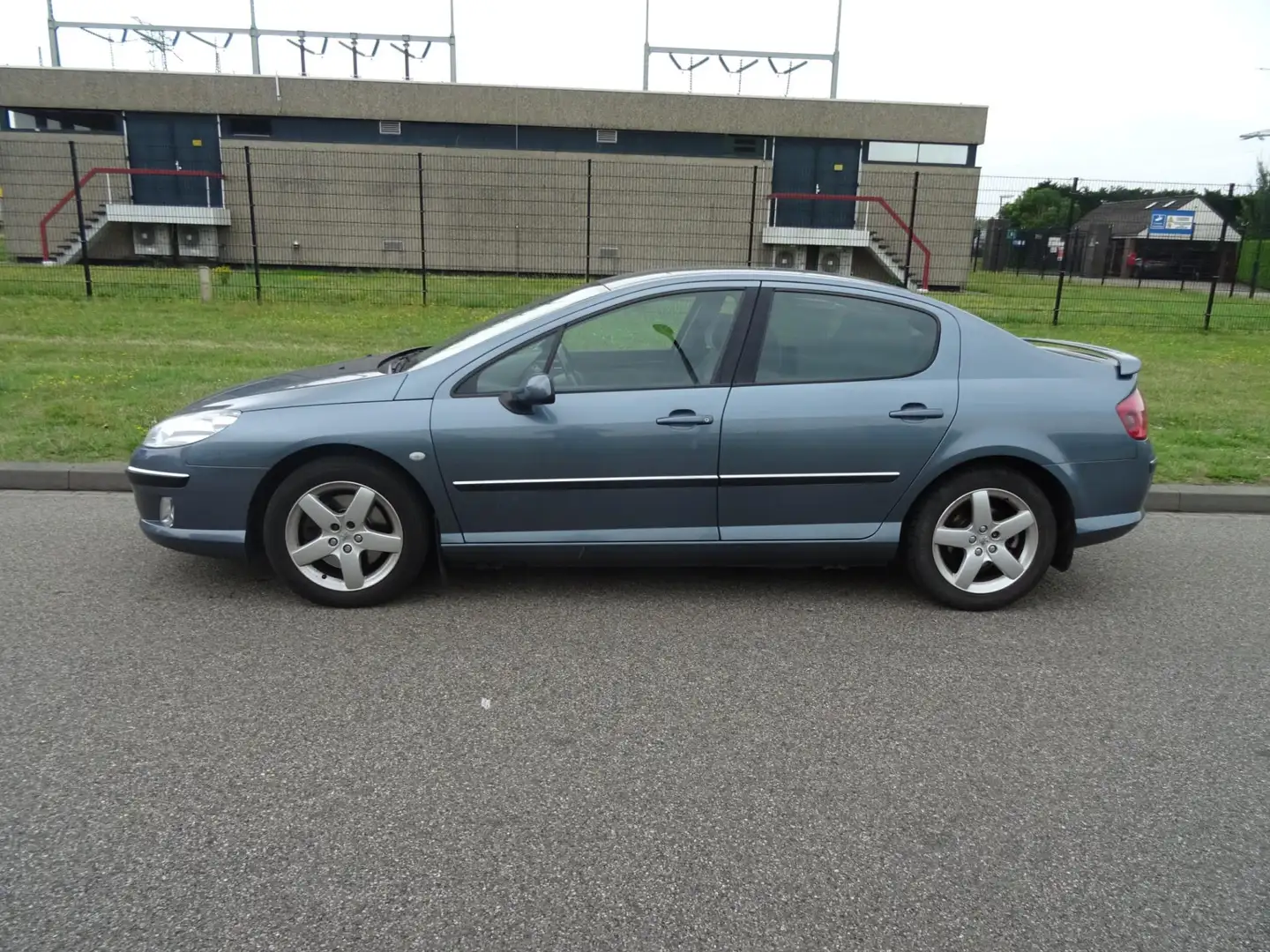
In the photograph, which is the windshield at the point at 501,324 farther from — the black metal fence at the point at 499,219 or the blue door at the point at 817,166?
the blue door at the point at 817,166

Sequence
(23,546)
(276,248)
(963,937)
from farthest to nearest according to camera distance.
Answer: (276,248), (23,546), (963,937)

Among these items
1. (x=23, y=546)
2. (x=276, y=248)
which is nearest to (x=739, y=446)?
(x=23, y=546)

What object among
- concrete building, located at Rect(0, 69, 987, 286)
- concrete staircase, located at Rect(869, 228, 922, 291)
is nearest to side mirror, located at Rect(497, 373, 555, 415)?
concrete building, located at Rect(0, 69, 987, 286)

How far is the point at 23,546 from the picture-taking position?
525cm

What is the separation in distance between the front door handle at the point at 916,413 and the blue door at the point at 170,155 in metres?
25.6

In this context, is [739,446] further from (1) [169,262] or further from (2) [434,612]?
(1) [169,262]

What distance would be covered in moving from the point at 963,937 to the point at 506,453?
2.61m

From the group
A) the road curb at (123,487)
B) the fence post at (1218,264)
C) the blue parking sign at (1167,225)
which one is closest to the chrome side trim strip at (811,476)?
the road curb at (123,487)

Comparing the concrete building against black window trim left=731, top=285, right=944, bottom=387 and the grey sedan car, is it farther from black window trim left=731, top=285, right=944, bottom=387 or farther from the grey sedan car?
the grey sedan car

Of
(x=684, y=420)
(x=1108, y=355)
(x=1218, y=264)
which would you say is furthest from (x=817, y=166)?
(x=684, y=420)

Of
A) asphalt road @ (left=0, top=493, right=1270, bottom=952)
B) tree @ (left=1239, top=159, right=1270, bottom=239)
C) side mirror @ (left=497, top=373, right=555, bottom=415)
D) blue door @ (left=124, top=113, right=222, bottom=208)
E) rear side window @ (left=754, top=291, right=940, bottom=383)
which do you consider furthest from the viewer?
blue door @ (left=124, top=113, right=222, bottom=208)

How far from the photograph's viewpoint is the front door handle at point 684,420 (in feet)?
14.3

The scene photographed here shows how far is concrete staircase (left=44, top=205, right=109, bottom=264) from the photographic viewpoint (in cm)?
2520

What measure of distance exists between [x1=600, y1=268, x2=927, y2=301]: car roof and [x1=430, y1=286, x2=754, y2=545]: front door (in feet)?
0.59
